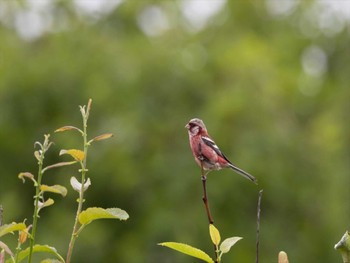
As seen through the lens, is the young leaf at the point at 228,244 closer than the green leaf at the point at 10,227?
No

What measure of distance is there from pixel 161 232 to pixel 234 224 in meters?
1.68

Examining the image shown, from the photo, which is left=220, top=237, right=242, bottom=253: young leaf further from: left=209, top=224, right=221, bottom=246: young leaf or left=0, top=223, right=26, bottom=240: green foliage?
left=0, top=223, right=26, bottom=240: green foliage

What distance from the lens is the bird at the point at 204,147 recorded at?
3681 mm

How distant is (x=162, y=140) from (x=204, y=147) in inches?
665

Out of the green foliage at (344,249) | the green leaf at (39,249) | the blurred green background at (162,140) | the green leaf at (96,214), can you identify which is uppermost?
the blurred green background at (162,140)

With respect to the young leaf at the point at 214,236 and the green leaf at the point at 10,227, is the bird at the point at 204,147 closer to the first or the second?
the young leaf at the point at 214,236

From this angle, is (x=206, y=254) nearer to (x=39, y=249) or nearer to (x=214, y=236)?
(x=214, y=236)

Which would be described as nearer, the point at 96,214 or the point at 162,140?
the point at 96,214

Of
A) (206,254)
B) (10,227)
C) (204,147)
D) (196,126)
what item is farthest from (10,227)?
(204,147)

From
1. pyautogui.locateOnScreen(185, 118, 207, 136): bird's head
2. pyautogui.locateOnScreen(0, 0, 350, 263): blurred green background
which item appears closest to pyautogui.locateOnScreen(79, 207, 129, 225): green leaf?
pyautogui.locateOnScreen(185, 118, 207, 136): bird's head

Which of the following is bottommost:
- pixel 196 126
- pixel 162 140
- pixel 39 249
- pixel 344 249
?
pixel 344 249

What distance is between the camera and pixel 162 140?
21.0m

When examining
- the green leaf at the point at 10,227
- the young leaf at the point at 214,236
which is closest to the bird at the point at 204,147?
the young leaf at the point at 214,236

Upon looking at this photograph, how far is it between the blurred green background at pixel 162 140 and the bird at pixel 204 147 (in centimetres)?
1246
